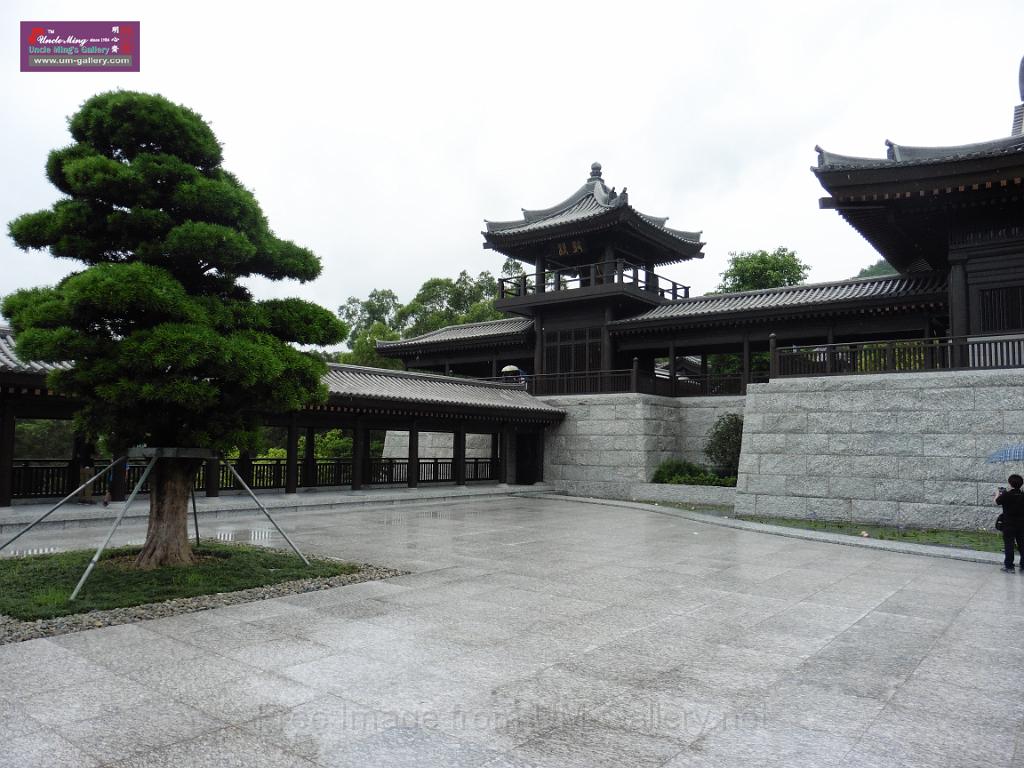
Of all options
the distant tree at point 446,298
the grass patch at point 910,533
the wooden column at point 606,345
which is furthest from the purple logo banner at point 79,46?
the distant tree at point 446,298

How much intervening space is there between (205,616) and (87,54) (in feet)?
30.9

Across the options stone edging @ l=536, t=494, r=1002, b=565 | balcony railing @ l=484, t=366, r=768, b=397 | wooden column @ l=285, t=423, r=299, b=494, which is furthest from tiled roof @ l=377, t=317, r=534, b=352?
stone edging @ l=536, t=494, r=1002, b=565

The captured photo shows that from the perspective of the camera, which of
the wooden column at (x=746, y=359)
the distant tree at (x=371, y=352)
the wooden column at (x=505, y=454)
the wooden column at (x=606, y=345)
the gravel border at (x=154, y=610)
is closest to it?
the gravel border at (x=154, y=610)

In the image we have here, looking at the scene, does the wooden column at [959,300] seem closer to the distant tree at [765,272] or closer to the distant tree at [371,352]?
the distant tree at [765,272]

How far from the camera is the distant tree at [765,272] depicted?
1162 inches

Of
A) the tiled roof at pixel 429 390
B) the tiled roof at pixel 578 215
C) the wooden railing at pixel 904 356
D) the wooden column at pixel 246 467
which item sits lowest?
the wooden column at pixel 246 467

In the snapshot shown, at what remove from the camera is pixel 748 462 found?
1683 centimetres

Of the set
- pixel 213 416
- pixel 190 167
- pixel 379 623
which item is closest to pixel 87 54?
pixel 190 167

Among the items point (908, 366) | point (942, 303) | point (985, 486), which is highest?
point (942, 303)

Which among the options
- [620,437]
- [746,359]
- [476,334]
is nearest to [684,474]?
[620,437]

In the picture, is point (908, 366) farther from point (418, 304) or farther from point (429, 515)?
point (418, 304)

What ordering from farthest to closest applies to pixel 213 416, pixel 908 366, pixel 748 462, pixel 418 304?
1. pixel 418 304
2. pixel 748 462
3. pixel 908 366
4. pixel 213 416

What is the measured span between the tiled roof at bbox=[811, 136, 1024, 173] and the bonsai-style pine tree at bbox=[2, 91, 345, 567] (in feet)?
37.1

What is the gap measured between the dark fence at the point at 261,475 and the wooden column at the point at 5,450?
1221 mm
